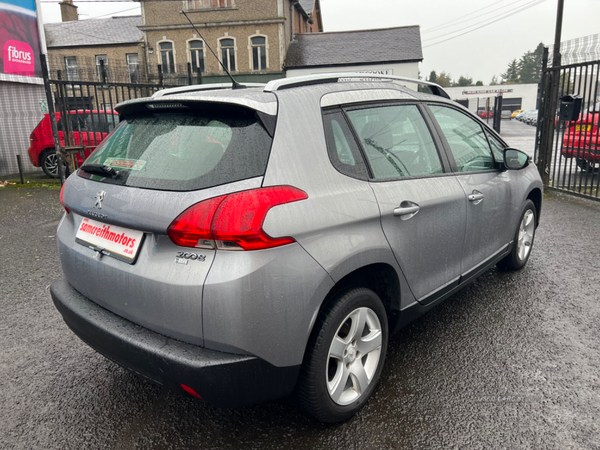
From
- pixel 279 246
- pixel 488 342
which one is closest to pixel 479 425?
A: pixel 488 342

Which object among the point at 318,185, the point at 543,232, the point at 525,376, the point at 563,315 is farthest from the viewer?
the point at 543,232

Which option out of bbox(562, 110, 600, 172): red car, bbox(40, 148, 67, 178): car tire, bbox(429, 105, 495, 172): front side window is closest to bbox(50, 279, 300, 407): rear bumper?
bbox(429, 105, 495, 172): front side window

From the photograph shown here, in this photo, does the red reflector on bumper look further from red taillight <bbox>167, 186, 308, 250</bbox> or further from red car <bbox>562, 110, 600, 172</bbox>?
red car <bbox>562, 110, 600, 172</bbox>

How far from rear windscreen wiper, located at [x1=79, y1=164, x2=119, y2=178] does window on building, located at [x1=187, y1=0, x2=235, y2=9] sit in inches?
1362

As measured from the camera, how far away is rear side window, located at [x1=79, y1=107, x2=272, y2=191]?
204cm

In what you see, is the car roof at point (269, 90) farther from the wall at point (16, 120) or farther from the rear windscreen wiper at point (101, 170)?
the wall at point (16, 120)

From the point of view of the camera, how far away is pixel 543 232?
6176mm

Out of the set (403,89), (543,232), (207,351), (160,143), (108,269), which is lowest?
(543,232)

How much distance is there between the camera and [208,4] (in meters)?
33.7

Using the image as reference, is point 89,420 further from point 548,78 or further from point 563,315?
point 548,78

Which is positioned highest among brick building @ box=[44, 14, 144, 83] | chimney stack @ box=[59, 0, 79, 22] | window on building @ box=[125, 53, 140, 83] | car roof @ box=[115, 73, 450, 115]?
chimney stack @ box=[59, 0, 79, 22]

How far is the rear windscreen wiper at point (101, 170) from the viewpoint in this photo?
7.77ft

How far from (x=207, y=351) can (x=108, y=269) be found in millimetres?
678

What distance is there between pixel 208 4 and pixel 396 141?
35.3 metres
